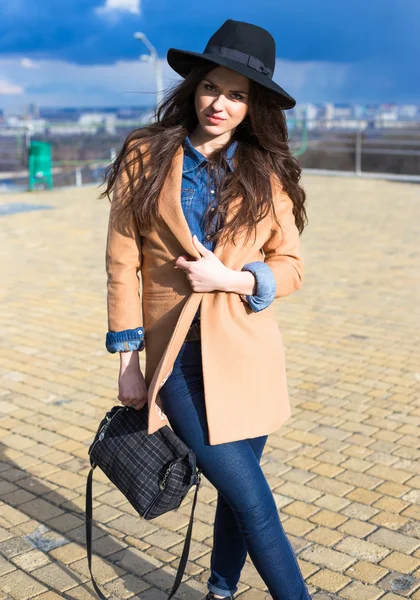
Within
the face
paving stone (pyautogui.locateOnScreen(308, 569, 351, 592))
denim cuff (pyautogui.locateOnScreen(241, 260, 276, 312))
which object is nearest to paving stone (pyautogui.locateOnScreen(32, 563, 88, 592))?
paving stone (pyautogui.locateOnScreen(308, 569, 351, 592))

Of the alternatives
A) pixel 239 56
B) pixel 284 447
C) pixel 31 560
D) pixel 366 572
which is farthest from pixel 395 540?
pixel 239 56

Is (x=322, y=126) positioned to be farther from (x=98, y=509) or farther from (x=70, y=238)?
(x=98, y=509)

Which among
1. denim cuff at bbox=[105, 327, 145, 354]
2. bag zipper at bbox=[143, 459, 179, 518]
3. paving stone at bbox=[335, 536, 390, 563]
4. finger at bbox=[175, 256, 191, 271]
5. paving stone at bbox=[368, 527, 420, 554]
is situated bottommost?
paving stone at bbox=[335, 536, 390, 563]

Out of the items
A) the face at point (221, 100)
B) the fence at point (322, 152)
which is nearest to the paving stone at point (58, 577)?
the face at point (221, 100)

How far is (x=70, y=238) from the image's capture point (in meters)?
11.7

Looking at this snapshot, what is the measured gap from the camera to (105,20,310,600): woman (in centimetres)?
245

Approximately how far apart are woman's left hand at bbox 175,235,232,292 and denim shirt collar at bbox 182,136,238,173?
0.26 metres

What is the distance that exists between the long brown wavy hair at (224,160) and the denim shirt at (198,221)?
0.02 m

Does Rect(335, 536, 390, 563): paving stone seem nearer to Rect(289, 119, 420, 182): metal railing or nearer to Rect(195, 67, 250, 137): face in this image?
Rect(195, 67, 250, 137): face

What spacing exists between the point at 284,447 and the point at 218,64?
8.89 feet

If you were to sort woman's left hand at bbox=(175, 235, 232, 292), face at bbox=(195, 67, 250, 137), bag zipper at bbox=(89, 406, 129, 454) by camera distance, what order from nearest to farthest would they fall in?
woman's left hand at bbox=(175, 235, 232, 292) → face at bbox=(195, 67, 250, 137) → bag zipper at bbox=(89, 406, 129, 454)

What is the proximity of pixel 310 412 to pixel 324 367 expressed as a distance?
3.08ft

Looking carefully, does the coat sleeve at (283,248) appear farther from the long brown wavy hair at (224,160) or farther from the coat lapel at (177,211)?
the coat lapel at (177,211)

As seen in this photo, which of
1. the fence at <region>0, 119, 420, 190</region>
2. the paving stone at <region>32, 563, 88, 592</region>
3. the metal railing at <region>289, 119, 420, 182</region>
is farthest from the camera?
the metal railing at <region>289, 119, 420, 182</region>
